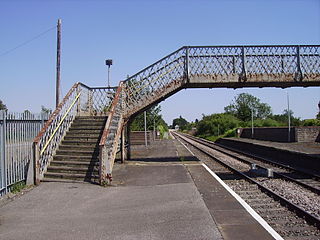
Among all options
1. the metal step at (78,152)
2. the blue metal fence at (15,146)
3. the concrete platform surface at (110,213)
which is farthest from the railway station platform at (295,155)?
the blue metal fence at (15,146)

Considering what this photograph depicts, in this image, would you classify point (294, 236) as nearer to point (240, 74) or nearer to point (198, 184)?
point (198, 184)

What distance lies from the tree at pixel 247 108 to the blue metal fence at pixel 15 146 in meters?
75.1

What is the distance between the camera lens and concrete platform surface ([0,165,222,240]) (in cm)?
514

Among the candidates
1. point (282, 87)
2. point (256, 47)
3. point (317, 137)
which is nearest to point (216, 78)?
point (256, 47)

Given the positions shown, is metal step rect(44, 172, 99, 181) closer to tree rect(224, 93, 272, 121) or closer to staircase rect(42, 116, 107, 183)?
staircase rect(42, 116, 107, 183)

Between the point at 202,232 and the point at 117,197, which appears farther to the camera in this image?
the point at 117,197

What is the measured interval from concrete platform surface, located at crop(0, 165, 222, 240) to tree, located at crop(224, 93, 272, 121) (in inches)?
2949

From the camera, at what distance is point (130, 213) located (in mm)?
6277

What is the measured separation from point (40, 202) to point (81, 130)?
5366 mm

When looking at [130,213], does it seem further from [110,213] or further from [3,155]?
[3,155]

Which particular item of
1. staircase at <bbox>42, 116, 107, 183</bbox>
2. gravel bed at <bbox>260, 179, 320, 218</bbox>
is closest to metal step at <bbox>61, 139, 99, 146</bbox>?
staircase at <bbox>42, 116, 107, 183</bbox>

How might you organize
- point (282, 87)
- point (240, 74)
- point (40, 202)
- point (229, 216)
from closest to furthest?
point (229, 216) → point (40, 202) → point (240, 74) → point (282, 87)

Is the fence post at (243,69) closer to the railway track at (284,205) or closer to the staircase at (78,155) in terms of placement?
the railway track at (284,205)

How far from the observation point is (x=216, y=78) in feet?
44.4
